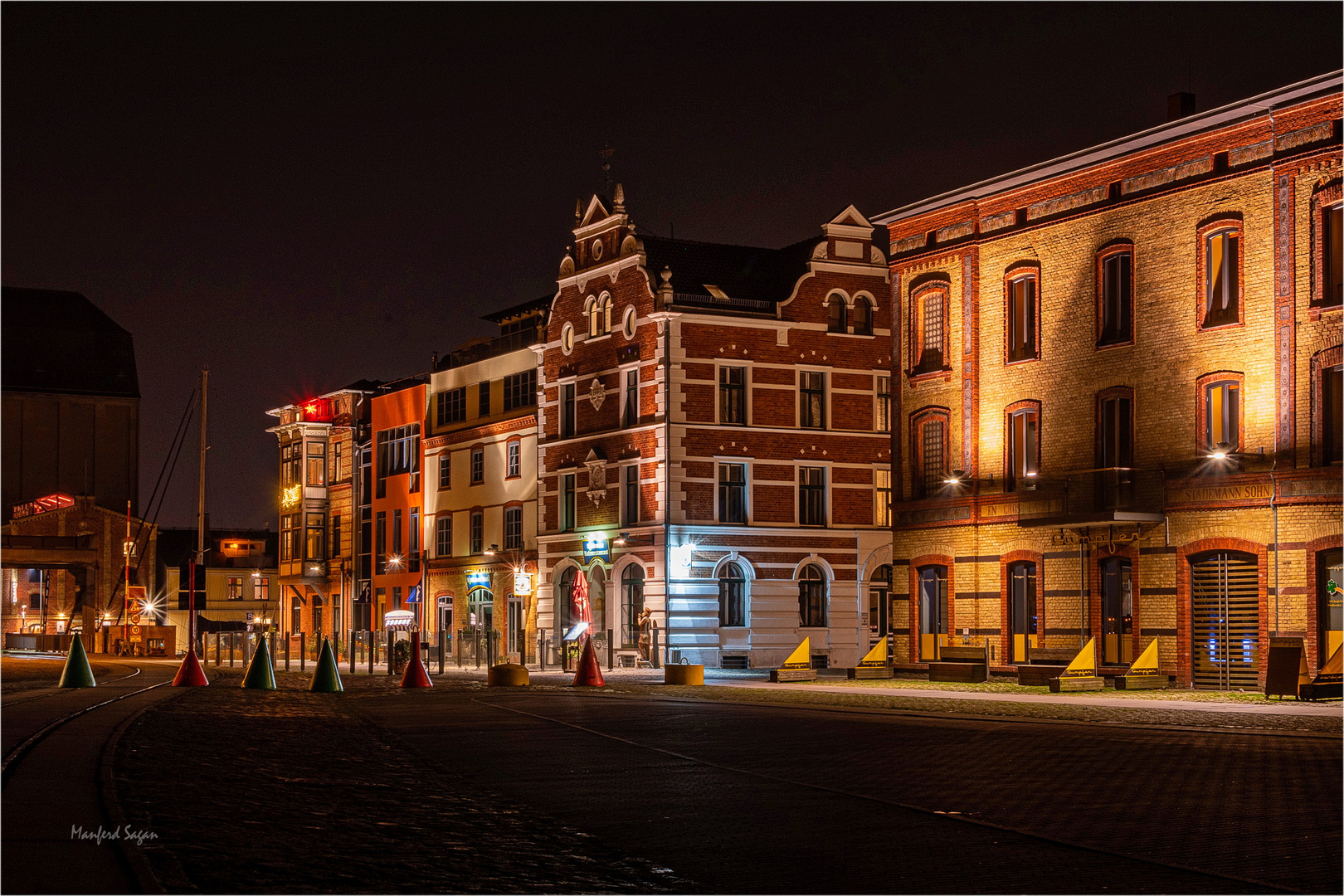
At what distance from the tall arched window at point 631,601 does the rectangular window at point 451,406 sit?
50.7 feet

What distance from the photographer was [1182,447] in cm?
3294

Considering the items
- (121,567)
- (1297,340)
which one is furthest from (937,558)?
(121,567)

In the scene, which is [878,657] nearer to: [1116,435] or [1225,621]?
[1116,435]


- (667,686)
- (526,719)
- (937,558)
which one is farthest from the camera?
(937,558)

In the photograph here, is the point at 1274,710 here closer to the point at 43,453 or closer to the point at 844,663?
the point at 844,663

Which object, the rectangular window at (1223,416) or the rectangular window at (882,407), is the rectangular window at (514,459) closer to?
the rectangular window at (882,407)

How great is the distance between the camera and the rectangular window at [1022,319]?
3675 centimetres

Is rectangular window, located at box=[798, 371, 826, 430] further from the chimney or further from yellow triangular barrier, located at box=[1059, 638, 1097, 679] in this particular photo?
yellow triangular barrier, located at box=[1059, 638, 1097, 679]

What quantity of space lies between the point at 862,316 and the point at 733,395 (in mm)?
5617

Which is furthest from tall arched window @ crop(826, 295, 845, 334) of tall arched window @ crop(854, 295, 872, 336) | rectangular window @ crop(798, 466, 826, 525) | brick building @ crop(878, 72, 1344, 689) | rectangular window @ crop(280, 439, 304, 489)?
rectangular window @ crop(280, 439, 304, 489)

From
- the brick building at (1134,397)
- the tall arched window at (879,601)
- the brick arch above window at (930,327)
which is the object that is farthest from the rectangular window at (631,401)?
the brick arch above window at (930,327)

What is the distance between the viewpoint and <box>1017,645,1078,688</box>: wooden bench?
33.4m

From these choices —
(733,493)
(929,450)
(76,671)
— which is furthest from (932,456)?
(76,671)

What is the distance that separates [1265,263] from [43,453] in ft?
311
